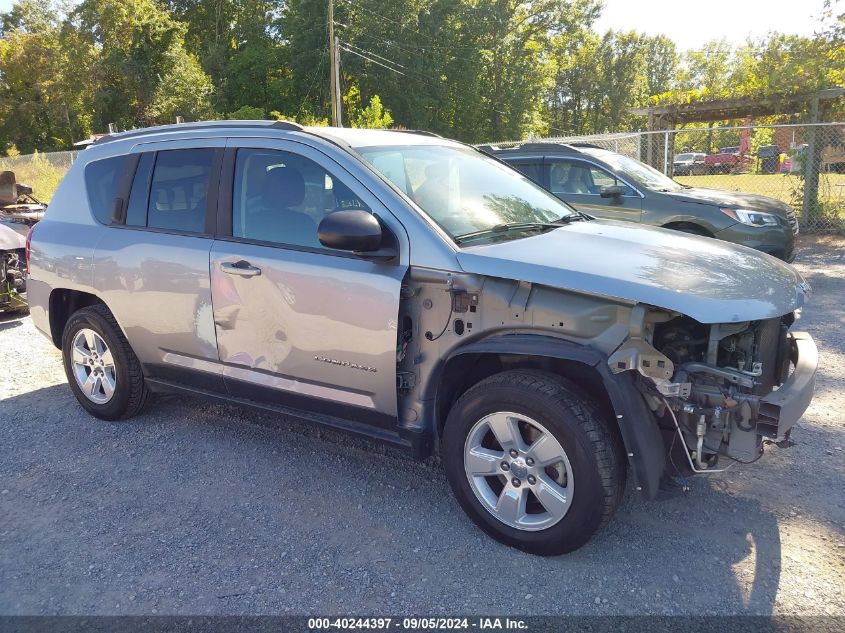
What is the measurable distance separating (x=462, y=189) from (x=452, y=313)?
3.12 ft

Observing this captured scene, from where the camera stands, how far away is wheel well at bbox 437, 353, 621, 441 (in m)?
2.99

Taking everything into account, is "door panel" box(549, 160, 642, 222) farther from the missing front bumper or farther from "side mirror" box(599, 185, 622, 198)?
the missing front bumper

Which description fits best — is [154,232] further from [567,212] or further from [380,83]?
[380,83]

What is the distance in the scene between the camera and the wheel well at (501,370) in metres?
2.99

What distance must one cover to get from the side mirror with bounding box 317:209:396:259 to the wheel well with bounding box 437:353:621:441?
27.1 inches

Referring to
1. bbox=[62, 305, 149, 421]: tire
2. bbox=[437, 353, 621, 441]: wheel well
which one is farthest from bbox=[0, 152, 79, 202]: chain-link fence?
bbox=[437, 353, 621, 441]: wheel well

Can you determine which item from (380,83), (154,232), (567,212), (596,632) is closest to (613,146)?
(567,212)

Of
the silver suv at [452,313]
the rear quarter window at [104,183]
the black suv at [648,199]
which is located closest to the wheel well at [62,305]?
the silver suv at [452,313]

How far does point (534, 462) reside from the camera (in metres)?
2.99

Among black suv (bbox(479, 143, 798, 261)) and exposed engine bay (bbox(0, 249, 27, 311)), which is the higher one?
black suv (bbox(479, 143, 798, 261))

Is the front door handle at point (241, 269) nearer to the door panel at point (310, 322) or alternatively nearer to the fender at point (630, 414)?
the door panel at point (310, 322)

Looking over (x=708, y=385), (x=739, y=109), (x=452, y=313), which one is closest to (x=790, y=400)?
(x=708, y=385)

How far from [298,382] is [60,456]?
185 centimetres

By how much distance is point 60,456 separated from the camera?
14.2 ft
